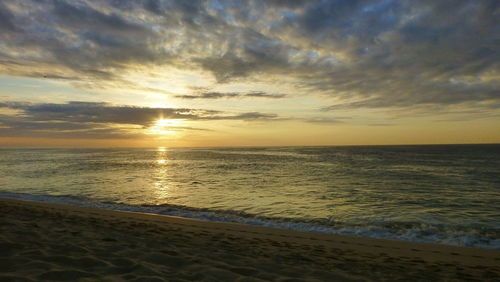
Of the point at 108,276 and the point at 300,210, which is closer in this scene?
the point at 108,276

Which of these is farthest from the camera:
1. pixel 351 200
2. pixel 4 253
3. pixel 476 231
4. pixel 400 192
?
pixel 400 192

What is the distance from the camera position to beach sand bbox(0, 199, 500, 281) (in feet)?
19.4

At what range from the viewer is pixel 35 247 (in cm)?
719

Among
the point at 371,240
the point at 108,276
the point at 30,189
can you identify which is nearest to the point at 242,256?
the point at 108,276

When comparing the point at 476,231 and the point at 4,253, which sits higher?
the point at 4,253

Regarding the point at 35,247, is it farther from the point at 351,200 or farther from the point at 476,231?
the point at 351,200

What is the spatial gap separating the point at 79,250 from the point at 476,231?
15.0 m

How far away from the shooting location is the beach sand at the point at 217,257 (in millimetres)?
5906

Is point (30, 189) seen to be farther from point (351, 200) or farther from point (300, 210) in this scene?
point (351, 200)

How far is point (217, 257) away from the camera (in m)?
7.60

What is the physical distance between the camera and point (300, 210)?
58.2 ft

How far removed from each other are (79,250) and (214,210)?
1100 cm

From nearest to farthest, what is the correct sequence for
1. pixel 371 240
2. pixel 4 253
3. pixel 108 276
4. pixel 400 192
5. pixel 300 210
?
pixel 108 276, pixel 4 253, pixel 371 240, pixel 300 210, pixel 400 192

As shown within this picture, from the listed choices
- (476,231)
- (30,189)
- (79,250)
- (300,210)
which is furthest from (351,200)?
(30,189)
